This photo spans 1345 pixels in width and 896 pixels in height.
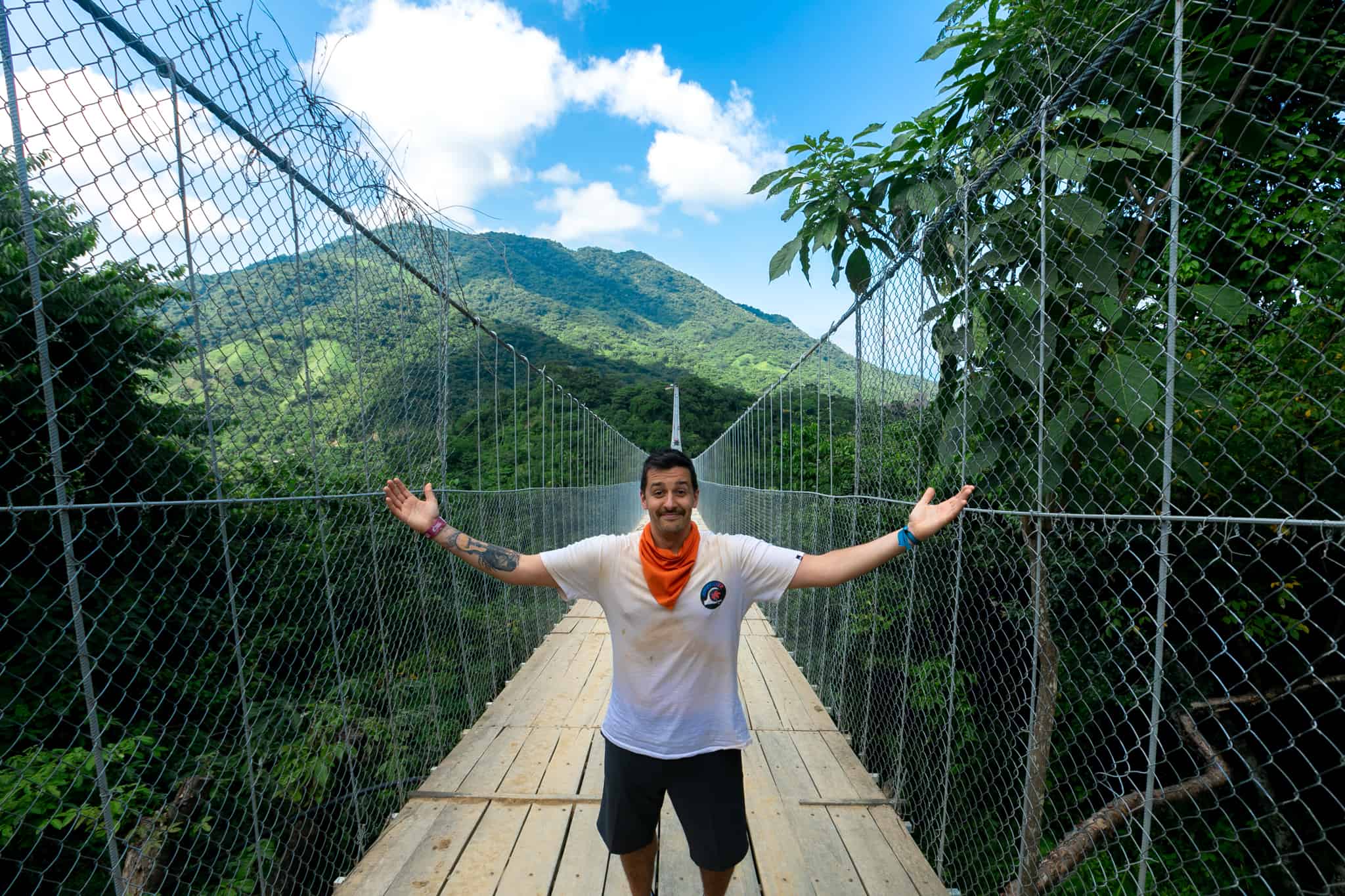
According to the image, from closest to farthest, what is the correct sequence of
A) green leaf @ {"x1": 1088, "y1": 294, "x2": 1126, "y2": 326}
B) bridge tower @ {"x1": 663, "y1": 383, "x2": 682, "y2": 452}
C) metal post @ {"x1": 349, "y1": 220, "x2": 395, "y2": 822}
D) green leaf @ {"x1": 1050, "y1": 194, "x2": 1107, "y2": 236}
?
green leaf @ {"x1": 1088, "y1": 294, "x2": 1126, "y2": 326} → green leaf @ {"x1": 1050, "y1": 194, "x2": 1107, "y2": 236} → metal post @ {"x1": 349, "y1": 220, "x2": 395, "y2": 822} → bridge tower @ {"x1": 663, "y1": 383, "x2": 682, "y2": 452}

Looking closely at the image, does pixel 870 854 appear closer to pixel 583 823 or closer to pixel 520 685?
pixel 583 823

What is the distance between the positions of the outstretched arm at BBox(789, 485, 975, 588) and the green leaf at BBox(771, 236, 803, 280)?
1321mm

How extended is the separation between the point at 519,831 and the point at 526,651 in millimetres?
2520

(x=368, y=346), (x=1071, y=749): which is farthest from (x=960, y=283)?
(x=1071, y=749)

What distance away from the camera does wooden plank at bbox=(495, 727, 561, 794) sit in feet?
10.2

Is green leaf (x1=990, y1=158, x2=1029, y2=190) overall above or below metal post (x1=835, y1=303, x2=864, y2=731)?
above

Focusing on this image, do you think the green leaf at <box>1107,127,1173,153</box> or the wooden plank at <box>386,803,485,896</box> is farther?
the wooden plank at <box>386,803,485,896</box>

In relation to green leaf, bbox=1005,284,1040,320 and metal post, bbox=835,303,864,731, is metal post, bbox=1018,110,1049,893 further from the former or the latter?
metal post, bbox=835,303,864,731

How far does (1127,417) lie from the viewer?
1.59 metres

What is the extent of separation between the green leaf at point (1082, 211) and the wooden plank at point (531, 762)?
115 inches

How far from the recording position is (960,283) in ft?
8.33

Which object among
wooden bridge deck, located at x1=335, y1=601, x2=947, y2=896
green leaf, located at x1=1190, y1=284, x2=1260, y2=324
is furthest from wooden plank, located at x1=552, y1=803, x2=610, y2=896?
green leaf, located at x1=1190, y1=284, x2=1260, y2=324

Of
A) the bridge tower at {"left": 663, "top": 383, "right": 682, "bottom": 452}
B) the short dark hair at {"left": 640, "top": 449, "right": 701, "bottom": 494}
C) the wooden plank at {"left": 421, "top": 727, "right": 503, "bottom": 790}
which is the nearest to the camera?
the short dark hair at {"left": 640, "top": 449, "right": 701, "bottom": 494}

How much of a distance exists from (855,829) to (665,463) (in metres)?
1.81
